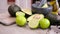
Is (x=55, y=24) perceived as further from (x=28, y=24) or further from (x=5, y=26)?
(x=5, y=26)

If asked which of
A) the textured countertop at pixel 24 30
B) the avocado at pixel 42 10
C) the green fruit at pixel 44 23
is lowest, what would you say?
the textured countertop at pixel 24 30

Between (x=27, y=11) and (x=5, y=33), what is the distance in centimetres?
21

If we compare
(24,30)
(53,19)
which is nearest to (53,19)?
(53,19)

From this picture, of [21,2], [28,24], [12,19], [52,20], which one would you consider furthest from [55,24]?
[21,2]

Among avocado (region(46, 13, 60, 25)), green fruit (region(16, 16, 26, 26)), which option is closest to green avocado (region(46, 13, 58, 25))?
avocado (region(46, 13, 60, 25))

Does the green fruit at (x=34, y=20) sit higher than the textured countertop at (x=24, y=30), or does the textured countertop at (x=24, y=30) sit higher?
the green fruit at (x=34, y=20)

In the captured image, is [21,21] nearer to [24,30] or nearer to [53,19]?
[24,30]

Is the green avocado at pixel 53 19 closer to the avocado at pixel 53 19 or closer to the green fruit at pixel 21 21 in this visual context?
the avocado at pixel 53 19

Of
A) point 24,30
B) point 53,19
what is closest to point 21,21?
point 24,30

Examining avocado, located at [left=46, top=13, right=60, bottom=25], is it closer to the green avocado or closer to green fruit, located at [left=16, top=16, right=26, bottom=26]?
the green avocado

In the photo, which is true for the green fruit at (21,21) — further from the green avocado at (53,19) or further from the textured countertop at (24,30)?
the green avocado at (53,19)

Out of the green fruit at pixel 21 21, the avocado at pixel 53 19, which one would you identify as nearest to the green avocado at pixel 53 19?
the avocado at pixel 53 19

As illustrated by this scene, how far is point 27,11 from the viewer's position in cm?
84

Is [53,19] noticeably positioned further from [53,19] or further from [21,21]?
[21,21]
